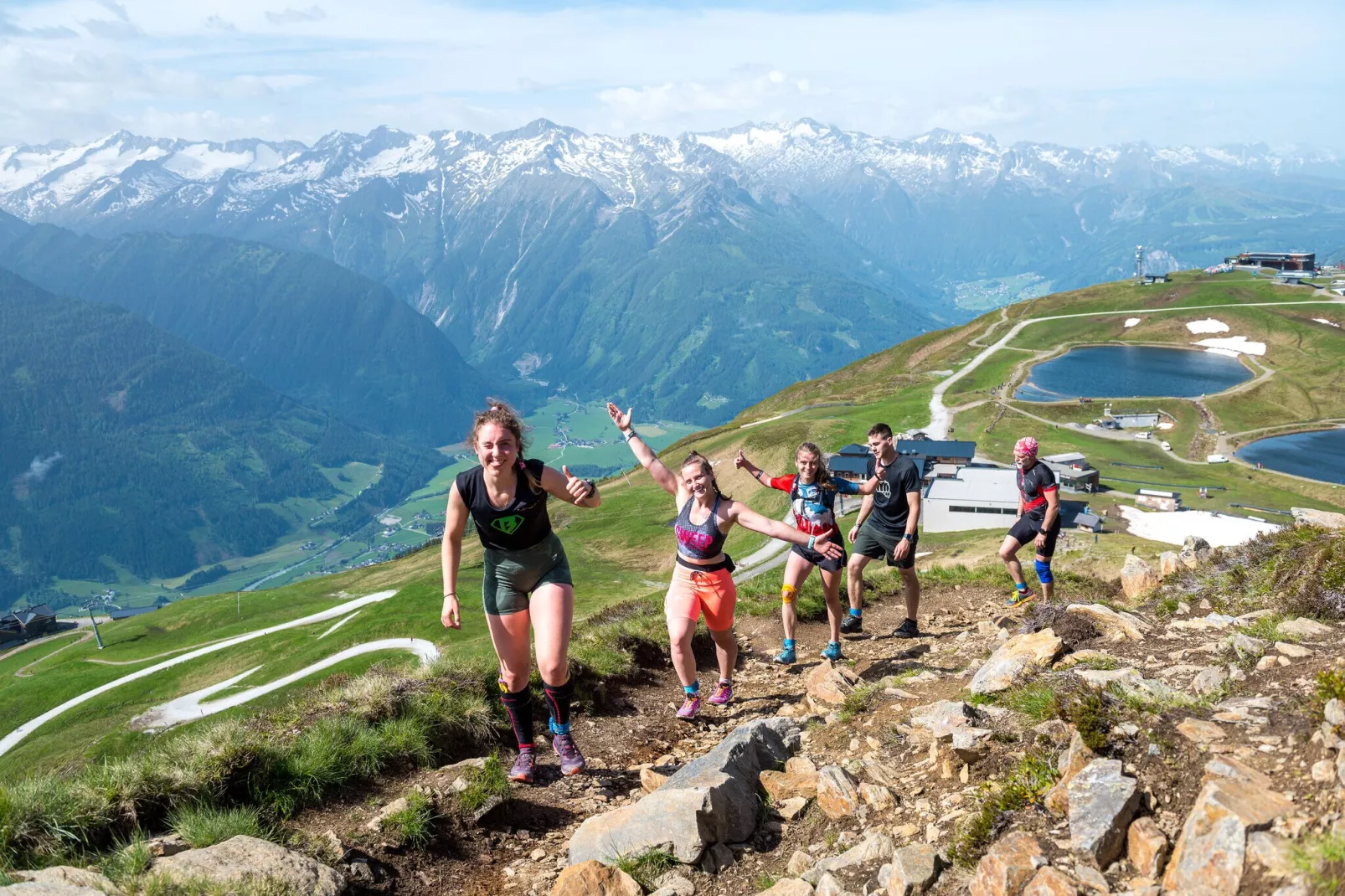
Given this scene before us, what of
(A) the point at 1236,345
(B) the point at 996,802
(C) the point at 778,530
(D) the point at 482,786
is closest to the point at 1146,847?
(B) the point at 996,802

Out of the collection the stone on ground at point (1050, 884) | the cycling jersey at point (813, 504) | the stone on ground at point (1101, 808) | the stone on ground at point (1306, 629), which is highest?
the cycling jersey at point (813, 504)

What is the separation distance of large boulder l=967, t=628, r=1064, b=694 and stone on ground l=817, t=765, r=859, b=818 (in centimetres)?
229

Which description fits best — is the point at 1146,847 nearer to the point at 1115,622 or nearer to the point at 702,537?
the point at 702,537

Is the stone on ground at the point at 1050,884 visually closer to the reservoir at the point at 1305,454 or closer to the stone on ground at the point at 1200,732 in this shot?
the stone on ground at the point at 1200,732

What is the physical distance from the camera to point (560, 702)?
29.6ft

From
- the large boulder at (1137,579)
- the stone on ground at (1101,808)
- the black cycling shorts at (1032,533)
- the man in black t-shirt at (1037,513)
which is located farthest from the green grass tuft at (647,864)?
the large boulder at (1137,579)

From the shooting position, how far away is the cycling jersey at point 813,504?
1142 centimetres

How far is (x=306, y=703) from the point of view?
980 centimetres

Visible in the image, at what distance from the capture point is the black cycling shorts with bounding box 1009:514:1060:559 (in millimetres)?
14078

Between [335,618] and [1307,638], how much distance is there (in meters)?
60.2

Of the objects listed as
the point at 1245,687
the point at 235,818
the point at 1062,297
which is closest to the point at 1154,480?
the point at 1245,687

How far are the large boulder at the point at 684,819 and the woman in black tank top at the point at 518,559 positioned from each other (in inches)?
78.1

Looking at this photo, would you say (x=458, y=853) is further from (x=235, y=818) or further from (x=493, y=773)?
(x=235, y=818)

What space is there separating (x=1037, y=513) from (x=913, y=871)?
10.1 m
